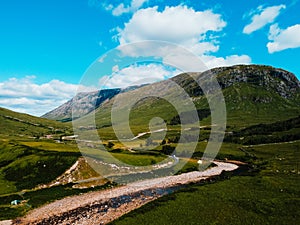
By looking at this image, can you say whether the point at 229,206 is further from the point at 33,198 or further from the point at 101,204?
the point at 33,198

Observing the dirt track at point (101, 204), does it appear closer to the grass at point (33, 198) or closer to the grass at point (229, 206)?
the grass at point (33, 198)

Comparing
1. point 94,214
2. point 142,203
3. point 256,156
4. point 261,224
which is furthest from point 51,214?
point 256,156

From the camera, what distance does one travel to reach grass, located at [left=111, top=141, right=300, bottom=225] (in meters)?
45.0

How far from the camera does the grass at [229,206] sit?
45.0 m

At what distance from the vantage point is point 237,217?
45.4 metres

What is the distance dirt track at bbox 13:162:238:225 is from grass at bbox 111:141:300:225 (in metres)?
5.28

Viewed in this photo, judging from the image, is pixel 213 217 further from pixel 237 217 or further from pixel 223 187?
pixel 223 187

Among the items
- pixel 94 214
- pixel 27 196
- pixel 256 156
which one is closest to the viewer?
pixel 94 214

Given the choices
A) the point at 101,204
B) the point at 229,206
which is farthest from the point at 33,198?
the point at 229,206

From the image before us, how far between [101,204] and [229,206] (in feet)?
92.0

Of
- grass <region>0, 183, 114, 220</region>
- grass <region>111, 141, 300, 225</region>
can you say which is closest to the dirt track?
grass <region>0, 183, 114, 220</region>

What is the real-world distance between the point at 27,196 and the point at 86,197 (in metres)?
14.3

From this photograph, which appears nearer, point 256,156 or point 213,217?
point 213,217

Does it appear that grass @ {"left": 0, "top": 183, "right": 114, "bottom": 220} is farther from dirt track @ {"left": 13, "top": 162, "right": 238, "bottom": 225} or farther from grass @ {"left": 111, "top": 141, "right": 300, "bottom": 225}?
grass @ {"left": 111, "top": 141, "right": 300, "bottom": 225}
